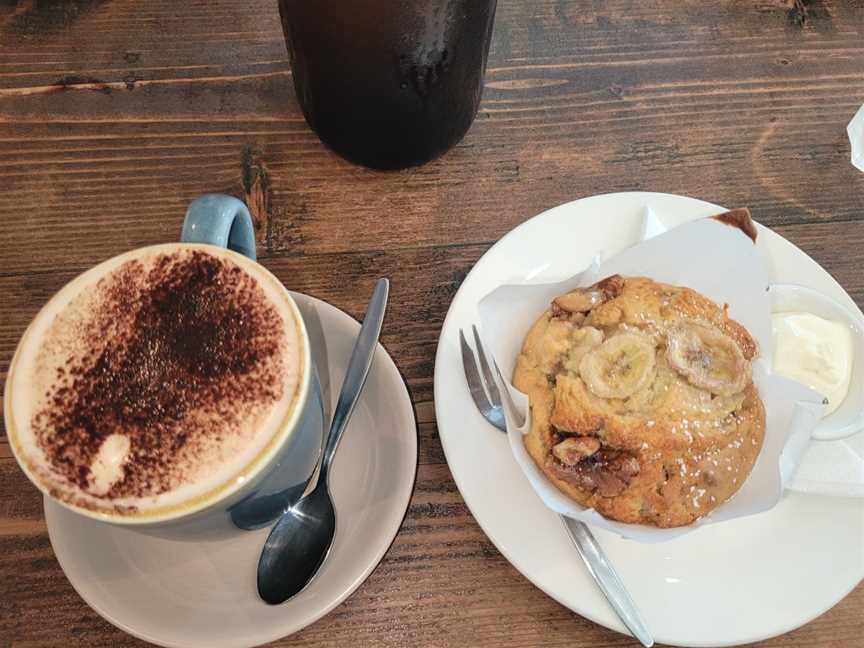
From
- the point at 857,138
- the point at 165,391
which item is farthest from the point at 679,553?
the point at 857,138

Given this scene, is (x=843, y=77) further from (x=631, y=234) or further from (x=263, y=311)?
(x=263, y=311)

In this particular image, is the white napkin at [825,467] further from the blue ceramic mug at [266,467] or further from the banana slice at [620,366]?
the blue ceramic mug at [266,467]

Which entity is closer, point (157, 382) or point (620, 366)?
point (157, 382)

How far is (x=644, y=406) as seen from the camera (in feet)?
2.46

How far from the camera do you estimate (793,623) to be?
0.72 meters

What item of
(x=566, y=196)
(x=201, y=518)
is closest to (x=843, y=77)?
(x=566, y=196)

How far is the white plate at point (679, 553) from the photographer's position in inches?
28.5

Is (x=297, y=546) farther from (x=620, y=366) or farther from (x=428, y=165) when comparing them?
(x=428, y=165)

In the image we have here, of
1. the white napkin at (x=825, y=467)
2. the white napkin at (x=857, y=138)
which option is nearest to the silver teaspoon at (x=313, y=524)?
the white napkin at (x=825, y=467)

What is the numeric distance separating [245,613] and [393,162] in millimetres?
541

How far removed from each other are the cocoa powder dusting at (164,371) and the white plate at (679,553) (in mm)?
244

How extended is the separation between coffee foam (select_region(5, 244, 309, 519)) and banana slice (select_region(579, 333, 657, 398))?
0.29 metres

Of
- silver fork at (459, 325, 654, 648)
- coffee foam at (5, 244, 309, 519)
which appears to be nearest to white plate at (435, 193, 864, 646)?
silver fork at (459, 325, 654, 648)

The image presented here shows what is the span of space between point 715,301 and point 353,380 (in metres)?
0.40
